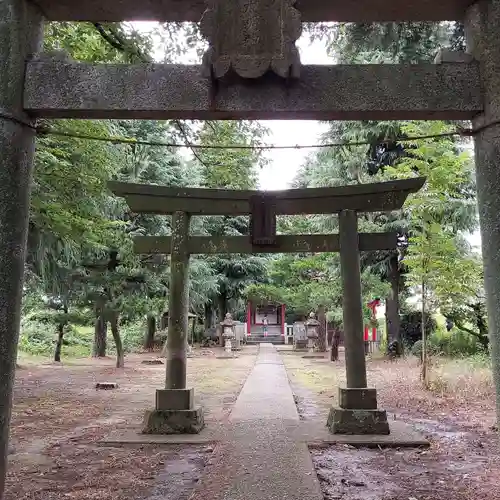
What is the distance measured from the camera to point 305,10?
358cm

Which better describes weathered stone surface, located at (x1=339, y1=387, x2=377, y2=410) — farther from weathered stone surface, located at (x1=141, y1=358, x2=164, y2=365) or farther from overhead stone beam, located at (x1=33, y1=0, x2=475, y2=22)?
weathered stone surface, located at (x1=141, y1=358, x2=164, y2=365)

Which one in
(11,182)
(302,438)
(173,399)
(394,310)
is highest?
(11,182)

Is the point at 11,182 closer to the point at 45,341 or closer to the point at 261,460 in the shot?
the point at 261,460

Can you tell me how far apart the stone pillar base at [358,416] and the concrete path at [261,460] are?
606mm

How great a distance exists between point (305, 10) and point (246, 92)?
0.89 m

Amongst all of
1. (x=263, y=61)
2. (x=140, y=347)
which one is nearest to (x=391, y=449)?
(x=263, y=61)

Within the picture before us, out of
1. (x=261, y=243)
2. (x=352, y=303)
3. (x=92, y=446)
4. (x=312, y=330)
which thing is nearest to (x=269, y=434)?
(x=352, y=303)

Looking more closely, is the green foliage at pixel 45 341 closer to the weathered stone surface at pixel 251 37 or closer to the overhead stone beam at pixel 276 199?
the overhead stone beam at pixel 276 199

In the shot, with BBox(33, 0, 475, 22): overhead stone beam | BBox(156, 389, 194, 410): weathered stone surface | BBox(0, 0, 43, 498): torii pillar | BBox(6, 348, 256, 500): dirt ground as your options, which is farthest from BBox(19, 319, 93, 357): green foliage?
BBox(33, 0, 475, 22): overhead stone beam

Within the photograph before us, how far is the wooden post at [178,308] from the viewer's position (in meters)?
6.65

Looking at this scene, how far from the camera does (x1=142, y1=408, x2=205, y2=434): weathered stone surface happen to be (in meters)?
6.30

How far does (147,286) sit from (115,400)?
6.57 meters

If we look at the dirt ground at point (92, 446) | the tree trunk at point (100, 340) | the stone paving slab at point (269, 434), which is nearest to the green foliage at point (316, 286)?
the dirt ground at point (92, 446)

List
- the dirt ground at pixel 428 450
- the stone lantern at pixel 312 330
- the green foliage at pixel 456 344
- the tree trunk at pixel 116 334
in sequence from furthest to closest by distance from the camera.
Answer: the stone lantern at pixel 312 330, the green foliage at pixel 456 344, the tree trunk at pixel 116 334, the dirt ground at pixel 428 450
